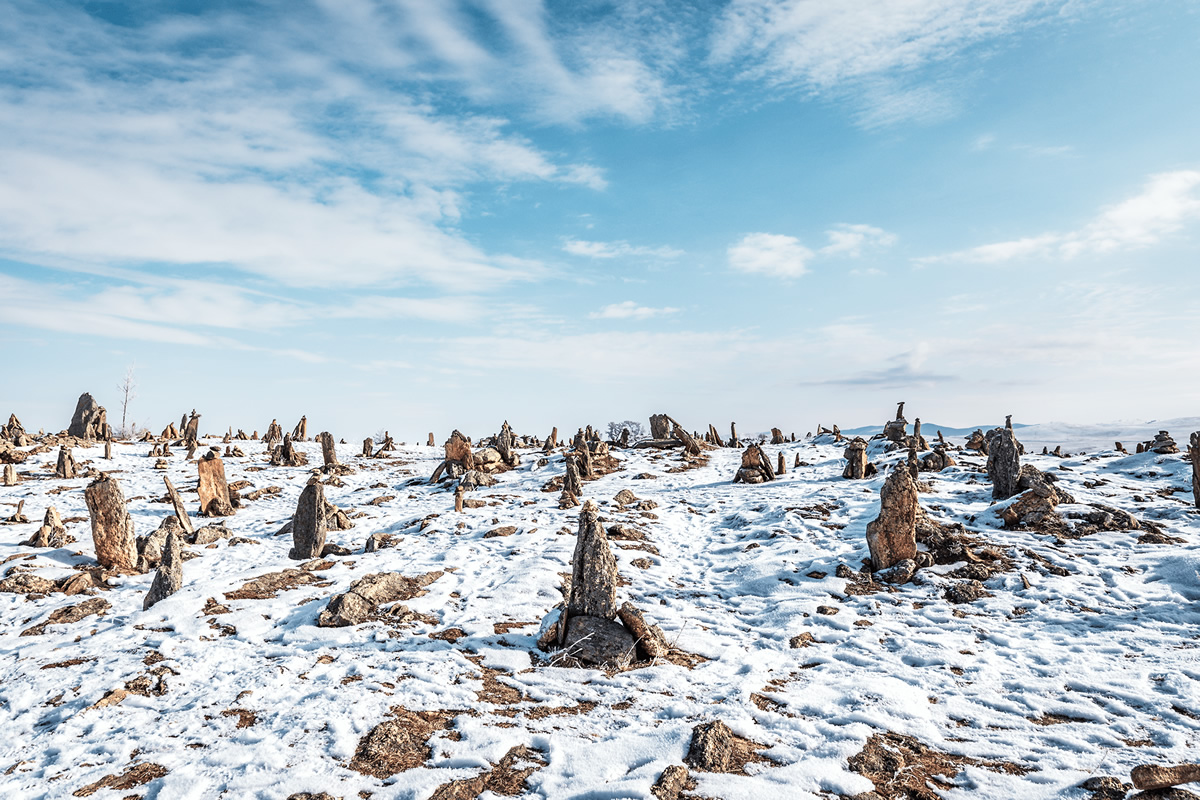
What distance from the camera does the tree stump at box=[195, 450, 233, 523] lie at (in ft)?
69.4

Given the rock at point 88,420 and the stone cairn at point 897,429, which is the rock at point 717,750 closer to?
the stone cairn at point 897,429

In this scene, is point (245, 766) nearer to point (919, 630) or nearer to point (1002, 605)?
point (919, 630)

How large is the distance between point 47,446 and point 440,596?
30378 mm

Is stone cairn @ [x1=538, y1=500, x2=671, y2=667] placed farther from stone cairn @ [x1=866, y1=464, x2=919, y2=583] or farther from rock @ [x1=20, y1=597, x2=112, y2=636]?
rock @ [x1=20, y1=597, x2=112, y2=636]

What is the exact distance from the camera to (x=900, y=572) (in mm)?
13523

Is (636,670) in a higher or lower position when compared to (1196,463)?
lower

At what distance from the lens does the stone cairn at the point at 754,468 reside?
88.2ft

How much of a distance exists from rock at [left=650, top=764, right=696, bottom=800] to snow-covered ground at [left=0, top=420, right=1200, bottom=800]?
0.13m

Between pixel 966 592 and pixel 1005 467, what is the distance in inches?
363

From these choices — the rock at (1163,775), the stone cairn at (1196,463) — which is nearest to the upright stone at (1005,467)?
the stone cairn at (1196,463)

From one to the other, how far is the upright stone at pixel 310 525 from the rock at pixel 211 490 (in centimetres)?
770

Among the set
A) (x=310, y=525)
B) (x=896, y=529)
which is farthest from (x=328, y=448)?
(x=896, y=529)

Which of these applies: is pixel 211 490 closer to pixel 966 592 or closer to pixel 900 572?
pixel 900 572

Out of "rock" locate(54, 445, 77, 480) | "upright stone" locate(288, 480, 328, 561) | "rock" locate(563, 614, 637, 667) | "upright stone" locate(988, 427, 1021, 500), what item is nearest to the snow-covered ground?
"rock" locate(563, 614, 637, 667)
